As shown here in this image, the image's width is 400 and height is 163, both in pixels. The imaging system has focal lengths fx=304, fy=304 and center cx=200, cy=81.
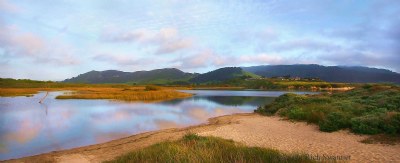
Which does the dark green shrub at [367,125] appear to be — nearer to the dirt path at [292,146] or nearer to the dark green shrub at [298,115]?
the dirt path at [292,146]

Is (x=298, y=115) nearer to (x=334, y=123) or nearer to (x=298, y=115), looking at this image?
(x=298, y=115)

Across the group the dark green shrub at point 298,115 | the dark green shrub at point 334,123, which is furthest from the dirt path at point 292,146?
the dark green shrub at point 298,115

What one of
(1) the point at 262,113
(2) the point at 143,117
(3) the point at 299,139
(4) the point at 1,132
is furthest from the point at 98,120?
(3) the point at 299,139

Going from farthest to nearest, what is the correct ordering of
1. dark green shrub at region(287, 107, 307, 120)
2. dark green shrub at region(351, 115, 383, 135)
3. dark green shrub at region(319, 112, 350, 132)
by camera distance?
dark green shrub at region(287, 107, 307, 120), dark green shrub at region(319, 112, 350, 132), dark green shrub at region(351, 115, 383, 135)

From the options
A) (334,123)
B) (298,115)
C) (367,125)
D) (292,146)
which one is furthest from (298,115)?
(292,146)

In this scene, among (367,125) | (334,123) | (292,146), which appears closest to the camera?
(292,146)

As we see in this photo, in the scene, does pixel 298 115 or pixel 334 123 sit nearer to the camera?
pixel 334 123

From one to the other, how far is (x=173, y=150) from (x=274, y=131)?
1078 cm

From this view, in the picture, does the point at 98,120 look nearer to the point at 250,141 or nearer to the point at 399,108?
the point at 250,141

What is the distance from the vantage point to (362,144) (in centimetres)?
1462

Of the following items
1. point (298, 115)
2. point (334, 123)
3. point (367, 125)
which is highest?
point (367, 125)

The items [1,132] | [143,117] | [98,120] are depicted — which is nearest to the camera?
[1,132]

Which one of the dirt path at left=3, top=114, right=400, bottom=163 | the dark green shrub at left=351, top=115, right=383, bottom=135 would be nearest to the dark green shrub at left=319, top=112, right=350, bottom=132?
the dirt path at left=3, top=114, right=400, bottom=163

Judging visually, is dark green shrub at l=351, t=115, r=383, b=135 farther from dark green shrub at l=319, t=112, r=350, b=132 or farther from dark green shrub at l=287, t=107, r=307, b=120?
dark green shrub at l=287, t=107, r=307, b=120
